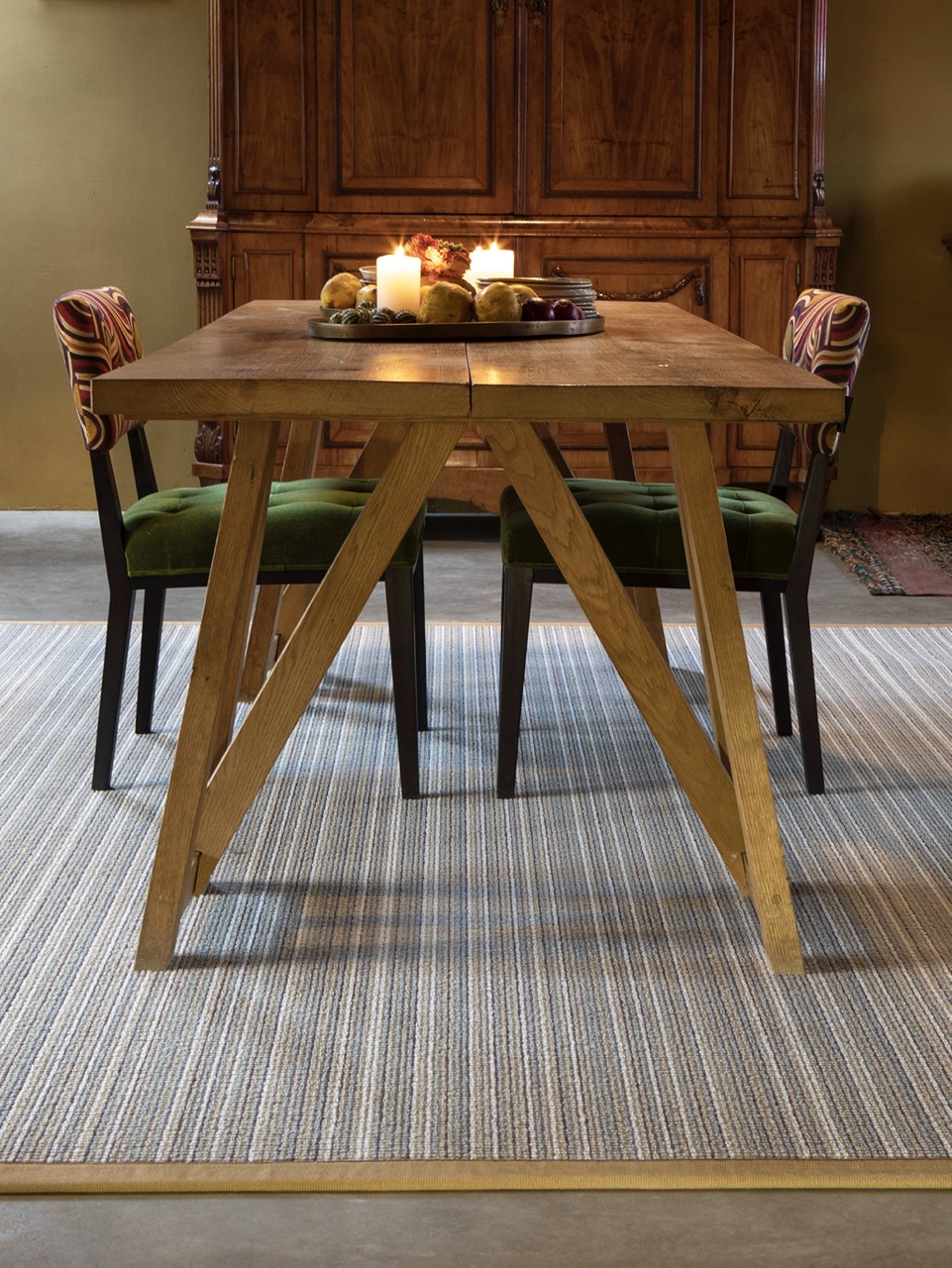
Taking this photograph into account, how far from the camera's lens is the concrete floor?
49.8 inches

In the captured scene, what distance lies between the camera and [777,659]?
2.56 meters

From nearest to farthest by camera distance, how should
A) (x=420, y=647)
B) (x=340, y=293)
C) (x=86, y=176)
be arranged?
1. (x=340, y=293)
2. (x=420, y=647)
3. (x=86, y=176)

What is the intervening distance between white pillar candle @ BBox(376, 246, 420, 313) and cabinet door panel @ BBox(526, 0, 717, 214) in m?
1.97

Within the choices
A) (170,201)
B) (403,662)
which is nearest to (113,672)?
(403,662)

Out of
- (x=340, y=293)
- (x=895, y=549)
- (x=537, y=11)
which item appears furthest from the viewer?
(x=895, y=549)

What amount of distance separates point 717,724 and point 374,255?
2.46 m

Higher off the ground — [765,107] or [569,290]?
[765,107]

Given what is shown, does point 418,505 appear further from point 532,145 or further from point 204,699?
point 532,145

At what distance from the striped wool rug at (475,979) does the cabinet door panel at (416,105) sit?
6.77 ft

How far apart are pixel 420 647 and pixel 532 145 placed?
2.02m

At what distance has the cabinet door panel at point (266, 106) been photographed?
13.3 ft

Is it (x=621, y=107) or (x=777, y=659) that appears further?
(x=621, y=107)

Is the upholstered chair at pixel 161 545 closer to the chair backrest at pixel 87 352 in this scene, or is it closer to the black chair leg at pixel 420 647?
the chair backrest at pixel 87 352

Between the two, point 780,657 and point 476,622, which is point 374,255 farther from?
point 780,657
